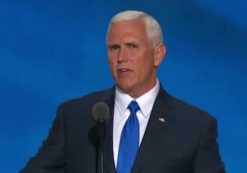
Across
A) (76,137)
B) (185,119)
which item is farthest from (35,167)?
(185,119)

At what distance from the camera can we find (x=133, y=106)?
1515mm

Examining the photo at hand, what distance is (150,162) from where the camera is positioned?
1.40 m

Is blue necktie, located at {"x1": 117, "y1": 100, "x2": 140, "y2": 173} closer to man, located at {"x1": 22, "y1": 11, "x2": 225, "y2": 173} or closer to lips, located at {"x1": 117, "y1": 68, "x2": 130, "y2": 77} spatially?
man, located at {"x1": 22, "y1": 11, "x2": 225, "y2": 173}

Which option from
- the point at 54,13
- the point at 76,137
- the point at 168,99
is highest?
the point at 54,13

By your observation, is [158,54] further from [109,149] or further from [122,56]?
[109,149]

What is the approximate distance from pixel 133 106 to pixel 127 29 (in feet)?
0.68

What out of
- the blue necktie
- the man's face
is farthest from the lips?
the blue necktie

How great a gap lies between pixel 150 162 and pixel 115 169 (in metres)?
0.09

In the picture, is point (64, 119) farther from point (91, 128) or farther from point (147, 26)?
point (147, 26)

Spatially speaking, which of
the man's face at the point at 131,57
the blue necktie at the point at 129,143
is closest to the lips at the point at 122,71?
the man's face at the point at 131,57

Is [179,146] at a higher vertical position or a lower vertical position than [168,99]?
lower

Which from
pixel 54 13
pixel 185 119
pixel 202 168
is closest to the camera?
pixel 202 168

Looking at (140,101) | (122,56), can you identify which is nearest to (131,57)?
(122,56)

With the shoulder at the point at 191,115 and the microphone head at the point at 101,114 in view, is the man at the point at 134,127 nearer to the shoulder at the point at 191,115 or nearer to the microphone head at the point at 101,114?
the shoulder at the point at 191,115
